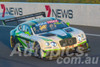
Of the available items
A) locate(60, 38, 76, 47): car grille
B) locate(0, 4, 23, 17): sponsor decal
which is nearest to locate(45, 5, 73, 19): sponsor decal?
locate(0, 4, 23, 17): sponsor decal

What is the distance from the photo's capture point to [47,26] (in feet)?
33.3

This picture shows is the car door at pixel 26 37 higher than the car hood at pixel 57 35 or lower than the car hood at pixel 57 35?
lower

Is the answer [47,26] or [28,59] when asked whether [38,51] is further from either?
[47,26]

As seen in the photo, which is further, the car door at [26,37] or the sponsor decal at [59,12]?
the sponsor decal at [59,12]

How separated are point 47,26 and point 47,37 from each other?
40.1 inches

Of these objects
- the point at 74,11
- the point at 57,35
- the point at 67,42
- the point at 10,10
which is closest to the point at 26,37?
the point at 57,35

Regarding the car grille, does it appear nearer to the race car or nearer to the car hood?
the race car

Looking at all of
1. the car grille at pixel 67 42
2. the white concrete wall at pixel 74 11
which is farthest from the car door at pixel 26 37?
the white concrete wall at pixel 74 11

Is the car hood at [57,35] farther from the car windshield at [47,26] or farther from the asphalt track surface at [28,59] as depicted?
the asphalt track surface at [28,59]

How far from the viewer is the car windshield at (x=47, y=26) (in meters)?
10.00

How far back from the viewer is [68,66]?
27.8 feet

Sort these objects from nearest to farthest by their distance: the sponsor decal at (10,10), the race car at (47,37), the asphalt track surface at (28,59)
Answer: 1. the asphalt track surface at (28,59)
2. the race car at (47,37)
3. the sponsor decal at (10,10)

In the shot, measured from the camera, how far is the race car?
358 inches

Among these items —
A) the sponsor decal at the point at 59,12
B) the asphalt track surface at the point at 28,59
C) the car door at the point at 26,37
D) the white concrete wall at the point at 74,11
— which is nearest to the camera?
the asphalt track surface at the point at 28,59
